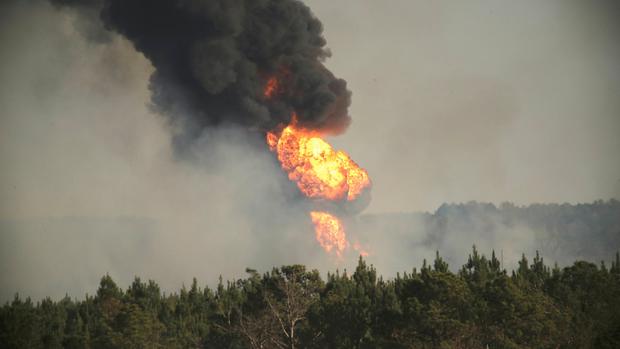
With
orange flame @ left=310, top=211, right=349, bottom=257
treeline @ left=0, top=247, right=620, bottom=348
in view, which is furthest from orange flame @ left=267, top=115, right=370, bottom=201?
treeline @ left=0, top=247, right=620, bottom=348

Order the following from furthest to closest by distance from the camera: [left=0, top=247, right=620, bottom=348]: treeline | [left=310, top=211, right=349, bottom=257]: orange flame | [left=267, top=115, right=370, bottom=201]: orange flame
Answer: [left=310, top=211, right=349, bottom=257]: orange flame → [left=267, top=115, right=370, bottom=201]: orange flame → [left=0, top=247, right=620, bottom=348]: treeline

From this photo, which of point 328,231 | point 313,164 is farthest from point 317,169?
point 328,231

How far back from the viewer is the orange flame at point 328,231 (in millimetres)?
160250

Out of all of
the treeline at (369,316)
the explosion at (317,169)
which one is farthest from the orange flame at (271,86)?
the treeline at (369,316)

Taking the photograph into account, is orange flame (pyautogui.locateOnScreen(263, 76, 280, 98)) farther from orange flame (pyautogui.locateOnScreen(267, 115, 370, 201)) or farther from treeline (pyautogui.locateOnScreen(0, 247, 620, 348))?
treeline (pyautogui.locateOnScreen(0, 247, 620, 348))

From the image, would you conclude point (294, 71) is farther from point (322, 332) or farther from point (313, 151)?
point (322, 332)

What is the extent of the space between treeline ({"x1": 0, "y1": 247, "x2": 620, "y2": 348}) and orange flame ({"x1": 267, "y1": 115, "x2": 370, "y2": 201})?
40.0m

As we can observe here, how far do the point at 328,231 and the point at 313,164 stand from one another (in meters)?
14.1

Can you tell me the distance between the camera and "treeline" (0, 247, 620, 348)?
86.4m

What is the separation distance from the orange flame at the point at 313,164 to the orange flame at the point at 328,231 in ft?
15.7

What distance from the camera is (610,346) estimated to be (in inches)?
2594

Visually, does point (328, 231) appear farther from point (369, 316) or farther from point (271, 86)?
point (369, 316)

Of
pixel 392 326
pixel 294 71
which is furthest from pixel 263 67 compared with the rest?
pixel 392 326

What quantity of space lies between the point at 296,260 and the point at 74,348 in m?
80.6
